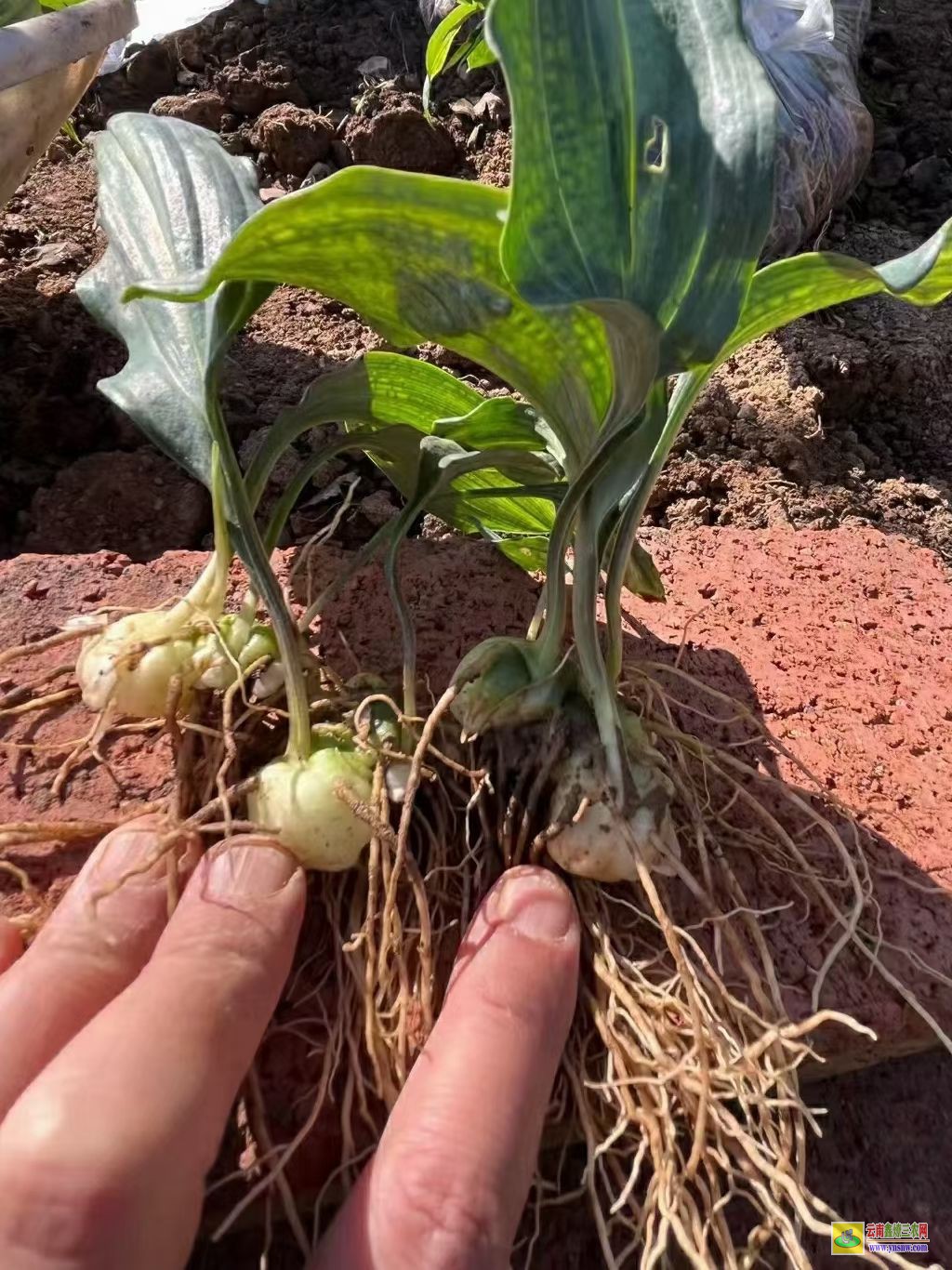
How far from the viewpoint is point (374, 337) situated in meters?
1.45

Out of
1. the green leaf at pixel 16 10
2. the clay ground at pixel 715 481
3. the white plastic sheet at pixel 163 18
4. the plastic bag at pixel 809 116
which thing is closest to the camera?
the clay ground at pixel 715 481

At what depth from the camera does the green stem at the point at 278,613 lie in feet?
2.15

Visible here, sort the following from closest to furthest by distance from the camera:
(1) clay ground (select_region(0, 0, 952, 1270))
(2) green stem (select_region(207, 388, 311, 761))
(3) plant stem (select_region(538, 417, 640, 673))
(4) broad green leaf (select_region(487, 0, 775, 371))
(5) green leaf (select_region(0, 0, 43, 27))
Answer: (4) broad green leaf (select_region(487, 0, 775, 371)) → (3) plant stem (select_region(538, 417, 640, 673)) → (2) green stem (select_region(207, 388, 311, 761)) → (1) clay ground (select_region(0, 0, 952, 1270)) → (5) green leaf (select_region(0, 0, 43, 27))

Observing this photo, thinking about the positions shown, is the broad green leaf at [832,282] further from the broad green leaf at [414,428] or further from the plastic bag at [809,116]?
the plastic bag at [809,116]

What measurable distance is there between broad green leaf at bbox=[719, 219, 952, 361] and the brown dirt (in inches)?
13.9

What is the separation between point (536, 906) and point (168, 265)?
1.91 ft

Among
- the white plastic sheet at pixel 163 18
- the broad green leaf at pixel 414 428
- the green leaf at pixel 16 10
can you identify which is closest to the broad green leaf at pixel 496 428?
the broad green leaf at pixel 414 428

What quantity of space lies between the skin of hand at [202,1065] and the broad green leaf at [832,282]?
43 cm

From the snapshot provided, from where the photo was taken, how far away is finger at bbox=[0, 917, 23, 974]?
64 cm

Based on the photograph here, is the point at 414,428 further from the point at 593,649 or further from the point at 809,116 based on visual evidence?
the point at 809,116

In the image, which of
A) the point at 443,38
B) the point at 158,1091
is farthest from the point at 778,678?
the point at 443,38

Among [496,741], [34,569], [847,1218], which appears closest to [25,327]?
[34,569]
